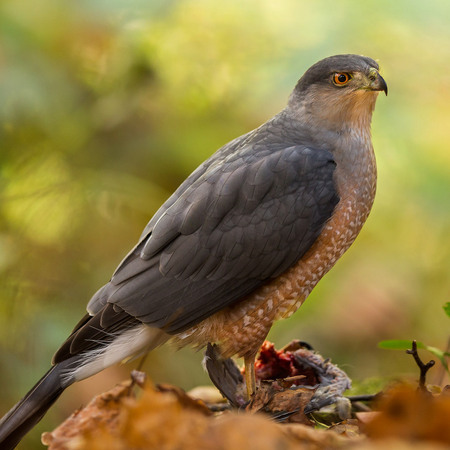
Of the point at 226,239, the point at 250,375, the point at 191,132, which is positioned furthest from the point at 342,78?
Result: the point at 191,132

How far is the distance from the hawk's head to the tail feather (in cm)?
176

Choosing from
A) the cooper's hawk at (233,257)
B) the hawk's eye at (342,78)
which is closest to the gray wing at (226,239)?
the cooper's hawk at (233,257)

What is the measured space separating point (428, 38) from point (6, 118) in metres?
3.58

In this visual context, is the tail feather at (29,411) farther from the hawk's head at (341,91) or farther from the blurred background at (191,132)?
the blurred background at (191,132)

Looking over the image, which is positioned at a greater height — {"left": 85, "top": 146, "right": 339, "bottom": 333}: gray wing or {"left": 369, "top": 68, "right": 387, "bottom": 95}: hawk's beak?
{"left": 369, "top": 68, "right": 387, "bottom": 95}: hawk's beak

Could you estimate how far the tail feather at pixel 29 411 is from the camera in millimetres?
2703

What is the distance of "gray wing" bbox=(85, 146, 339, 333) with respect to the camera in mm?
3094

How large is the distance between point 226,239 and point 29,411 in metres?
1.10

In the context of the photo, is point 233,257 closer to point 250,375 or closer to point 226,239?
point 226,239

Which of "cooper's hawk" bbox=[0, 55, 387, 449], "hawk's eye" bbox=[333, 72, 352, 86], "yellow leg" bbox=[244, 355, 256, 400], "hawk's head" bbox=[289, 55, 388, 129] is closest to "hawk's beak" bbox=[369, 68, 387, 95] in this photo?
"hawk's head" bbox=[289, 55, 388, 129]

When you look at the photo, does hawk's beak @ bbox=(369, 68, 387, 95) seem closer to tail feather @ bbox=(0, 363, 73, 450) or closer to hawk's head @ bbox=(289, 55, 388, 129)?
hawk's head @ bbox=(289, 55, 388, 129)

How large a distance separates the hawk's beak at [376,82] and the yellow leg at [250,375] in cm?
142

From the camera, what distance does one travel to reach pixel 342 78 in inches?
137

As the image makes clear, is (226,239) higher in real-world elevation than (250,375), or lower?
higher
